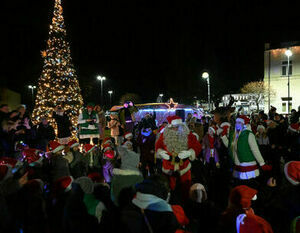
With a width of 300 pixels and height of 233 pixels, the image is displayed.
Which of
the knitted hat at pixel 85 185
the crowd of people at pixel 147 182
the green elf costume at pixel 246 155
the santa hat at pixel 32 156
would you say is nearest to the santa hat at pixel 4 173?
the crowd of people at pixel 147 182

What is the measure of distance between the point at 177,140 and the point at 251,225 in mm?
2767

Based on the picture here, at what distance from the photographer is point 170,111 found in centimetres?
2433

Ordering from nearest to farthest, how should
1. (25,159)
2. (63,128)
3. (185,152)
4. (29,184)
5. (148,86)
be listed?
(29,184), (185,152), (25,159), (63,128), (148,86)

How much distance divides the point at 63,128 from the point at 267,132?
690cm

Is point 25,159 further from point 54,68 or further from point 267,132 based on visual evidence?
point 54,68

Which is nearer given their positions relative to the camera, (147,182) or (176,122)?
(147,182)

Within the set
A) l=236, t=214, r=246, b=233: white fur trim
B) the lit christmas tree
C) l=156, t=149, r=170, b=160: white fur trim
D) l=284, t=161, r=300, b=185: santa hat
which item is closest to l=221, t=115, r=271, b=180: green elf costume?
l=156, t=149, r=170, b=160: white fur trim

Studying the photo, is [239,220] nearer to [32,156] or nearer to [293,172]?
[293,172]

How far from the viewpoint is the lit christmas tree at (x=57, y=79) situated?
15336 mm

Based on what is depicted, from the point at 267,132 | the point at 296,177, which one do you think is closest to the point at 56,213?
the point at 296,177

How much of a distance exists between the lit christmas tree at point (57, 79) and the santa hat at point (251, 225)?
43.6 feet

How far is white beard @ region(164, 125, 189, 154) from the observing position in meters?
→ 5.61

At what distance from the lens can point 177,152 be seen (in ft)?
18.4

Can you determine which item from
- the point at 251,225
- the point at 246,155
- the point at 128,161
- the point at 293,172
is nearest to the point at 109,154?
the point at 128,161
